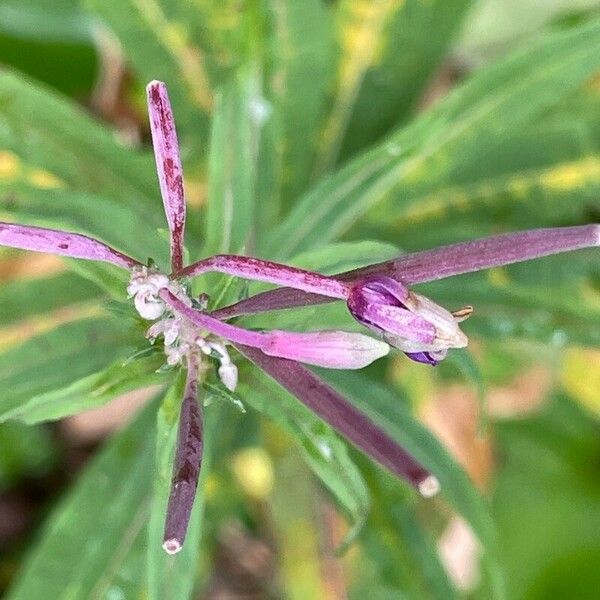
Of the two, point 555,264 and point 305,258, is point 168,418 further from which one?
point 555,264

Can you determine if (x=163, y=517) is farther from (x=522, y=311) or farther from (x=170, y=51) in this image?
(x=170, y=51)

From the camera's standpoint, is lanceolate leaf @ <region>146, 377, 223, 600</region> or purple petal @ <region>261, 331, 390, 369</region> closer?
purple petal @ <region>261, 331, 390, 369</region>

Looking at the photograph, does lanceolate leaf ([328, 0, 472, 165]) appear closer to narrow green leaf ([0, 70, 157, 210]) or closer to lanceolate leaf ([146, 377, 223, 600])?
narrow green leaf ([0, 70, 157, 210])

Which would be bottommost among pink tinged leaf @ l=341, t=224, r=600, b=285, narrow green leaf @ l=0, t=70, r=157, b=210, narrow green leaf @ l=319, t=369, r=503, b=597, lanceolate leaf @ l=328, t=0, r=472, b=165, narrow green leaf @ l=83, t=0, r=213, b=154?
pink tinged leaf @ l=341, t=224, r=600, b=285

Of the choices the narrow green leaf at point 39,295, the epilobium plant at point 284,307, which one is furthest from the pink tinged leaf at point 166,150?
the narrow green leaf at point 39,295

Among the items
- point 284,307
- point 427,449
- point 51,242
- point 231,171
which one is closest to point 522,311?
point 427,449

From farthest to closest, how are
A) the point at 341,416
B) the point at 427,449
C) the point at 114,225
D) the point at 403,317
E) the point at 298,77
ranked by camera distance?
the point at 298,77 < the point at 427,449 < the point at 114,225 < the point at 341,416 < the point at 403,317

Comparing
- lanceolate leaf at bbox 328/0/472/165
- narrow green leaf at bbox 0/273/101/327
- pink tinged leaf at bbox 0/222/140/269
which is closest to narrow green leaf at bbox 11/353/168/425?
pink tinged leaf at bbox 0/222/140/269
